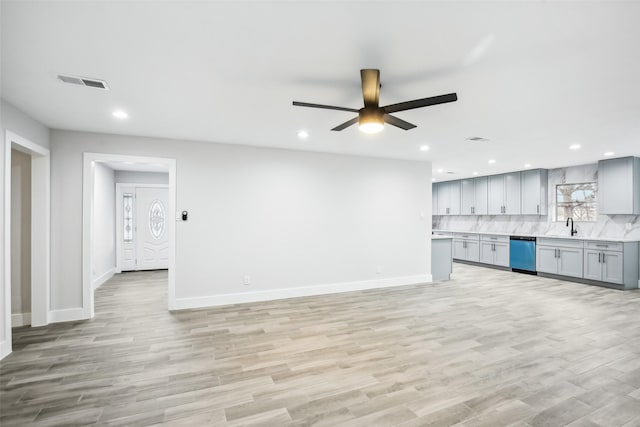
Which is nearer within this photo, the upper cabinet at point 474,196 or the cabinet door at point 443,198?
the upper cabinet at point 474,196

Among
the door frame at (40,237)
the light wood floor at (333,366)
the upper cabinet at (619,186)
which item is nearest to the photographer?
the light wood floor at (333,366)

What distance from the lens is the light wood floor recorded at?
7.19 feet

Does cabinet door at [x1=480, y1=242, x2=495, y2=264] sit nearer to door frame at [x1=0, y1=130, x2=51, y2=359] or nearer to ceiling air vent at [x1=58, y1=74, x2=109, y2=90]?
ceiling air vent at [x1=58, y1=74, x2=109, y2=90]

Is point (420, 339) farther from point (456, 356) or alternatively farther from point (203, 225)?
point (203, 225)

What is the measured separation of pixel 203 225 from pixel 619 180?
25.6 ft

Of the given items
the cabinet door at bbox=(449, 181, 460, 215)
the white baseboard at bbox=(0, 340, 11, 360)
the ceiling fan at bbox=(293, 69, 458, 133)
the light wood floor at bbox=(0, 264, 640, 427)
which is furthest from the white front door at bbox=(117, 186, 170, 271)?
the cabinet door at bbox=(449, 181, 460, 215)

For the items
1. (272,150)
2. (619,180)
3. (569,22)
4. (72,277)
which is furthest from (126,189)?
(619,180)

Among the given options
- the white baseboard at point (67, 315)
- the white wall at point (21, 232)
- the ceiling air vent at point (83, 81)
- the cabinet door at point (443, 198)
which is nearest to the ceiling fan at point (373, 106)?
the ceiling air vent at point (83, 81)

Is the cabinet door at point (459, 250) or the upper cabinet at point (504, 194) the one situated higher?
the upper cabinet at point (504, 194)

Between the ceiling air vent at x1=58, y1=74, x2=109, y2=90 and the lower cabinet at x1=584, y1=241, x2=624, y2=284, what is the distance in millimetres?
8243

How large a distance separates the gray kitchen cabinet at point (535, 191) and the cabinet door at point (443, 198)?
2.39 meters

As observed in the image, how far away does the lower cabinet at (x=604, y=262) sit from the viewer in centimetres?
580

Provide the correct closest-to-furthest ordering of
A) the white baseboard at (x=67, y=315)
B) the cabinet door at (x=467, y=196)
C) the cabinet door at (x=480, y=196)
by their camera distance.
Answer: the white baseboard at (x=67, y=315), the cabinet door at (x=480, y=196), the cabinet door at (x=467, y=196)

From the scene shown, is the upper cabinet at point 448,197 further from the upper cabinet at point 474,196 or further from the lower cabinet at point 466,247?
the lower cabinet at point 466,247
